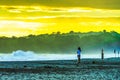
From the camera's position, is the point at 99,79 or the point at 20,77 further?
the point at 20,77

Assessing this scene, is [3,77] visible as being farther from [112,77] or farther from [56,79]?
[112,77]

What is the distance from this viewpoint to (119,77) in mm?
52375

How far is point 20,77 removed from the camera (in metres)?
53.8

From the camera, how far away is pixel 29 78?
5253cm

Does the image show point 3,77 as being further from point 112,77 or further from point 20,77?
point 112,77

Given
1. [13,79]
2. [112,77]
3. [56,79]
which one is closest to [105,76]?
[112,77]

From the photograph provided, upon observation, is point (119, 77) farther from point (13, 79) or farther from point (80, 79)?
point (13, 79)

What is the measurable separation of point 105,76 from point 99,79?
356 cm

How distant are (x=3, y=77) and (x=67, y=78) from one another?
612 centimetres

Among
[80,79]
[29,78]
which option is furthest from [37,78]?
[80,79]

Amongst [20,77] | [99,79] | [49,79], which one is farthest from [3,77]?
[99,79]

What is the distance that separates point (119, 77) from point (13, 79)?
373 inches

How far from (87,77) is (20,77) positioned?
621cm

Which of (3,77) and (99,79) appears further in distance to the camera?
(3,77)
